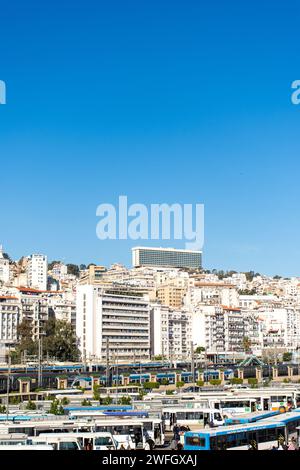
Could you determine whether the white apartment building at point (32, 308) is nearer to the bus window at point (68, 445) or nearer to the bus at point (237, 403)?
the bus at point (237, 403)

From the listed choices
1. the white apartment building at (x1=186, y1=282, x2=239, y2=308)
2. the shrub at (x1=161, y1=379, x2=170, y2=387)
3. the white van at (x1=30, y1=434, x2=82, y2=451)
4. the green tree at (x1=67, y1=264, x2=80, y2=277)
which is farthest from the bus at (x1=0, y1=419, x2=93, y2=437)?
the green tree at (x1=67, y1=264, x2=80, y2=277)

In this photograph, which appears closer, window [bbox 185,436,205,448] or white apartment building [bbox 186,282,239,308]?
window [bbox 185,436,205,448]

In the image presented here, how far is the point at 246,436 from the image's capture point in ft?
44.6

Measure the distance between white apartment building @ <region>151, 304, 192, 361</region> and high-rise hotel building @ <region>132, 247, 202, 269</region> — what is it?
51.2 m

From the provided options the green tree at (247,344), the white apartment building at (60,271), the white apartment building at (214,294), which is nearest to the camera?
the green tree at (247,344)

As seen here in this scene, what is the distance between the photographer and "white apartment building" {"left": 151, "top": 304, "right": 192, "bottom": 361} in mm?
71162

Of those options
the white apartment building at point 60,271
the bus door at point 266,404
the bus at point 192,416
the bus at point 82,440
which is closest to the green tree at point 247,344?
the white apartment building at point 60,271

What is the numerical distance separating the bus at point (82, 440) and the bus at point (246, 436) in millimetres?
1590

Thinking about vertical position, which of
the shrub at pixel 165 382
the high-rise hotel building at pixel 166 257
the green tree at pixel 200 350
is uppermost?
the high-rise hotel building at pixel 166 257

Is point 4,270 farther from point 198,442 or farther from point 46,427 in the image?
point 198,442

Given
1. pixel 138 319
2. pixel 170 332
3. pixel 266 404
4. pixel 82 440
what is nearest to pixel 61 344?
pixel 138 319

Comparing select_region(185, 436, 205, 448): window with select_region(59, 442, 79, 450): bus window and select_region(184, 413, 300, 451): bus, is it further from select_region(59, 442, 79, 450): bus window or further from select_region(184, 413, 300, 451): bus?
select_region(59, 442, 79, 450): bus window

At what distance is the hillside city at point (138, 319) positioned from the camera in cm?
6216
